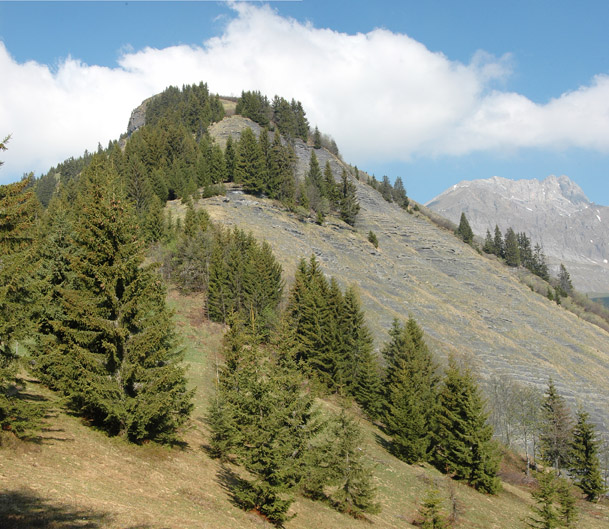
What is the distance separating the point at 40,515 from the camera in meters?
10.2

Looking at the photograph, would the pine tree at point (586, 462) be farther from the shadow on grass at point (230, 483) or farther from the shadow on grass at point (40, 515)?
the shadow on grass at point (40, 515)

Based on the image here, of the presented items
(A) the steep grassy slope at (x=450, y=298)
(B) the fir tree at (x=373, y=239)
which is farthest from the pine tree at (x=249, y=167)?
(B) the fir tree at (x=373, y=239)

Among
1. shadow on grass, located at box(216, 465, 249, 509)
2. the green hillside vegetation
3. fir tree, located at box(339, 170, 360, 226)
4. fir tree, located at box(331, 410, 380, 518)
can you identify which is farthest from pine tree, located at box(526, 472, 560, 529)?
fir tree, located at box(339, 170, 360, 226)

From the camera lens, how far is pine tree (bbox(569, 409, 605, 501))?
4241cm

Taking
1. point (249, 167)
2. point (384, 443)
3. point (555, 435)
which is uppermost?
point (249, 167)

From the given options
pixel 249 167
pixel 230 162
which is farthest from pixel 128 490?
pixel 230 162

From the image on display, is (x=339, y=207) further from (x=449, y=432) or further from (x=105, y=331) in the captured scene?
(x=105, y=331)

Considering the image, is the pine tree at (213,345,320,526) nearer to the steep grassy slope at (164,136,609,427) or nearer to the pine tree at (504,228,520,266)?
the steep grassy slope at (164,136,609,427)

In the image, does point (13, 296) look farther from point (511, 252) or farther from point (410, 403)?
point (511, 252)

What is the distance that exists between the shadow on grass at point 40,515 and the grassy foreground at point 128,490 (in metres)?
0.02

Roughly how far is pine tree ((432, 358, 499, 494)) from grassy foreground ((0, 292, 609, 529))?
415cm

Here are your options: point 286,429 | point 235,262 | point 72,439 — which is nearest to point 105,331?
point 72,439

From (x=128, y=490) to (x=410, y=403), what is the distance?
1039 inches

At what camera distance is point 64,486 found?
41.3 feet
